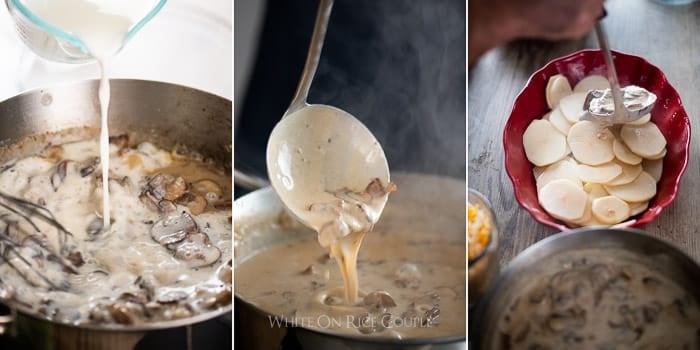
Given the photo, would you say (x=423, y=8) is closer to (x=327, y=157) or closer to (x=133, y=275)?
(x=327, y=157)

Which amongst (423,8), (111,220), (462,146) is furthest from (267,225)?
(423,8)

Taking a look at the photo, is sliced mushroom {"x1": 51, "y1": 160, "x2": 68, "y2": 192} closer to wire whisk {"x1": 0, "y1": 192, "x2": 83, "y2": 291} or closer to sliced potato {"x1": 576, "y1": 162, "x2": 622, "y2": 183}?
wire whisk {"x1": 0, "y1": 192, "x2": 83, "y2": 291}

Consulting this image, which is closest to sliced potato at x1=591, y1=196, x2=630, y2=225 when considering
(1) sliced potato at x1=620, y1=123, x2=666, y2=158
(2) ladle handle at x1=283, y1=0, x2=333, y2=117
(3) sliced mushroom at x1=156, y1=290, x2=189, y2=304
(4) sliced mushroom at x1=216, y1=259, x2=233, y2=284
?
(1) sliced potato at x1=620, y1=123, x2=666, y2=158

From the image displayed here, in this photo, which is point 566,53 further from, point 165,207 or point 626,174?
point 165,207

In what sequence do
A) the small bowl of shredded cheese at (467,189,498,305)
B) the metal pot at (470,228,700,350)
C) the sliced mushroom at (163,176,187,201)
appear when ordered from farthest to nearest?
the sliced mushroom at (163,176,187,201) → the small bowl of shredded cheese at (467,189,498,305) → the metal pot at (470,228,700,350)

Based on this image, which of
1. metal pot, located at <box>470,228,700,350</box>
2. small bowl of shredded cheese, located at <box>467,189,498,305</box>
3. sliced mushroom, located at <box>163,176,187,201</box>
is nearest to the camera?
metal pot, located at <box>470,228,700,350</box>

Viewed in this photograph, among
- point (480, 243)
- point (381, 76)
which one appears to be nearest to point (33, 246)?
point (381, 76)
